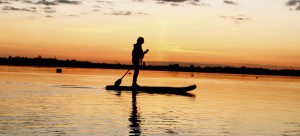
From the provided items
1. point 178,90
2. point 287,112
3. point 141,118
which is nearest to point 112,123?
point 141,118

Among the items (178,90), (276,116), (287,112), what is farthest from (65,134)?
(178,90)

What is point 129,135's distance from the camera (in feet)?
35.3

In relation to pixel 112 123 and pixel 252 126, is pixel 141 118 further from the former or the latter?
pixel 252 126

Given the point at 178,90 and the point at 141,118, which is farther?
the point at 178,90

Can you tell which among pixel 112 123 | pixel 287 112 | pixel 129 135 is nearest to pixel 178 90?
pixel 287 112

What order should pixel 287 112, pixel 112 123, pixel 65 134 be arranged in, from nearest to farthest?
pixel 65 134 → pixel 112 123 → pixel 287 112

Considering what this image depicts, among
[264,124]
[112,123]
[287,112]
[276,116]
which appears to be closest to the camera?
[112,123]

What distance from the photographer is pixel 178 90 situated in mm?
27812

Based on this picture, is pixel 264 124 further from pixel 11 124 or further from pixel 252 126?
pixel 11 124

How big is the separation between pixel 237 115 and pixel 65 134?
24.7 feet

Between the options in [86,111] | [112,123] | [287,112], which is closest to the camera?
[112,123]

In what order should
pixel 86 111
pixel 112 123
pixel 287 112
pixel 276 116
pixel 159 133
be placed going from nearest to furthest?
pixel 159 133, pixel 112 123, pixel 86 111, pixel 276 116, pixel 287 112

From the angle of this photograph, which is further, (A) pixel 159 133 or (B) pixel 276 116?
(B) pixel 276 116

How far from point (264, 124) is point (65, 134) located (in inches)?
252
